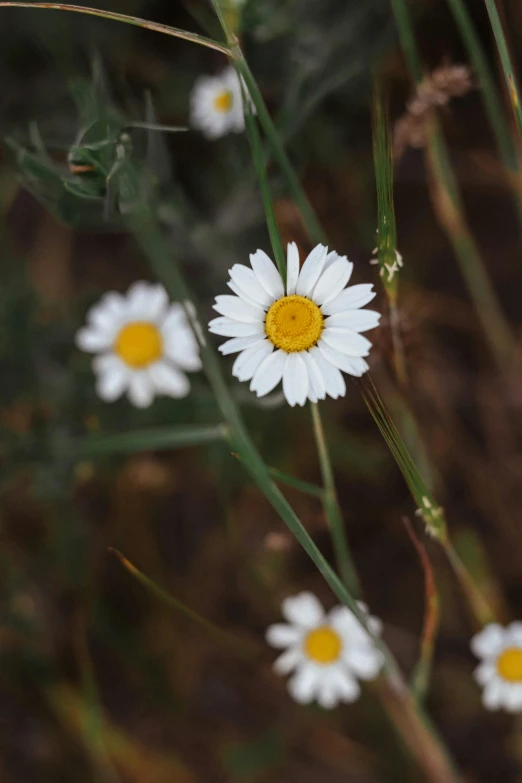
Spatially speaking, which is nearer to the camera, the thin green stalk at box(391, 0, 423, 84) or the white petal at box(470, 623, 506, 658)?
the thin green stalk at box(391, 0, 423, 84)

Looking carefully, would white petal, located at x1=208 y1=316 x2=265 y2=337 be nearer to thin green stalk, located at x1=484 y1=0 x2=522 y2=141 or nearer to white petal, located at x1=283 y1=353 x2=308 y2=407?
white petal, located at x1=283 y1=353 x2=308 y2=407

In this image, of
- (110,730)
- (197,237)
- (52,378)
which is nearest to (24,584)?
(110,730)

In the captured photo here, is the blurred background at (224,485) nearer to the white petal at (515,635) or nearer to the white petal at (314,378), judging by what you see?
the white petal at (515,635)

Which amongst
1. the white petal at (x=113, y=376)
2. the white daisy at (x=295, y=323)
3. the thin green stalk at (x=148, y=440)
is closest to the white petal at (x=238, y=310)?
the white daisy at (x=295, y=323)

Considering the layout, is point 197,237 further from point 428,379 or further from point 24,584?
point 24,584

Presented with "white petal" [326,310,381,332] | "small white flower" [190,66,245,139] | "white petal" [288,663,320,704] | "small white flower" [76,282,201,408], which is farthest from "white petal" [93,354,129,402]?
"white petal" [326,310,381,332]

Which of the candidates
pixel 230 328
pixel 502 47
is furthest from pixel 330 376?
pixel 502 47
